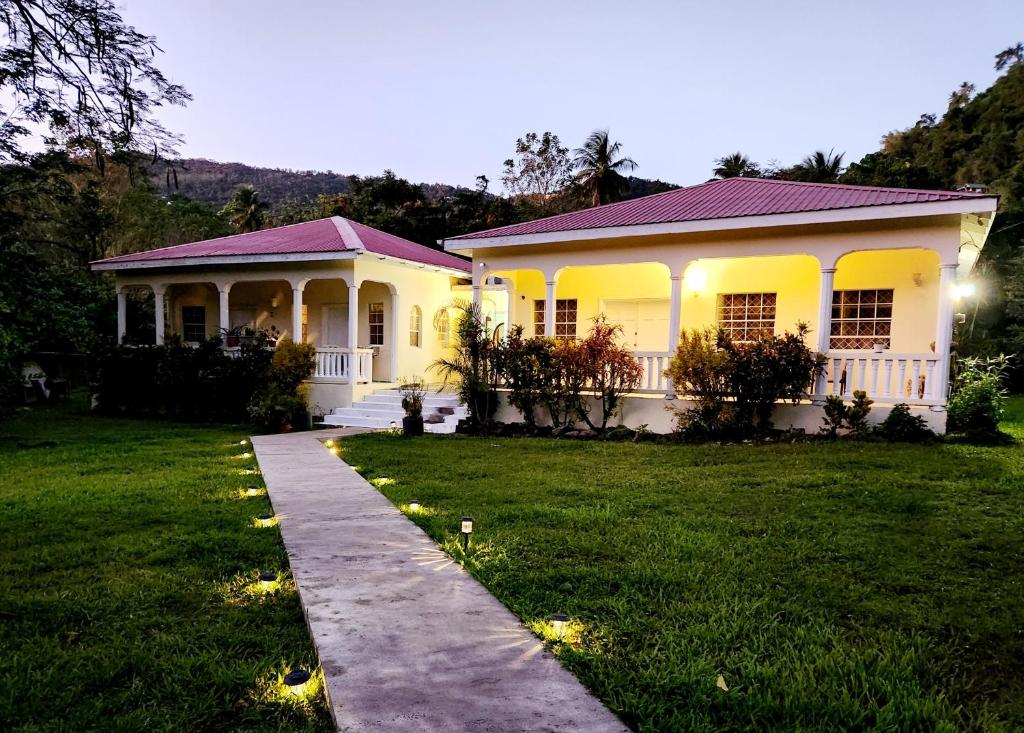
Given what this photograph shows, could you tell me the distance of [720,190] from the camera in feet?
40.4

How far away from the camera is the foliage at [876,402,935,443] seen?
8586 mm

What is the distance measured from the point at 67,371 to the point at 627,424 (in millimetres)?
18708

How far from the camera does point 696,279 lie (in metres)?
12.1

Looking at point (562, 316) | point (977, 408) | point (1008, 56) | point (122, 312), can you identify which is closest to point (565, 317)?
point (562, 316)

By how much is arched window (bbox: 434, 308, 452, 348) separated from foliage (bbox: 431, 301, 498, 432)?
4.87 m

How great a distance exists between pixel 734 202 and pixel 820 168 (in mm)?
23573

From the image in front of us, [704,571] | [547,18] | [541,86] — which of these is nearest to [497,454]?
[704,571]

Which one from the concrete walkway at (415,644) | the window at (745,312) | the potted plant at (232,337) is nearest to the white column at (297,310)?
the potted plant at (232,337)

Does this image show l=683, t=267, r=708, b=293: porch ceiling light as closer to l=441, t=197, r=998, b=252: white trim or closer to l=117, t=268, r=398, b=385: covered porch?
l=441, t=197, r=998, b=252: white trim

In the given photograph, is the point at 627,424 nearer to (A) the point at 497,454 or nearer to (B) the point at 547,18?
(A) the point at 497,454

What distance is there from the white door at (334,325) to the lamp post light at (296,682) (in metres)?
13.3

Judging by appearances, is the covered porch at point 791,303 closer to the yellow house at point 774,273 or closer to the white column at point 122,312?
the yellow house at point 774,273

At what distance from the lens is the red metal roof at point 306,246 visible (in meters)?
13.5

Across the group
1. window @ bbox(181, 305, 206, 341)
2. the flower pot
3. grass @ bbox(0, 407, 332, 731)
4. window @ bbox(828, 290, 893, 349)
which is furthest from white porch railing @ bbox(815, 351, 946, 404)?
window @ bbox(181, 305, 206, 341)
